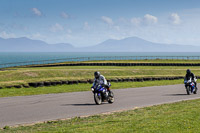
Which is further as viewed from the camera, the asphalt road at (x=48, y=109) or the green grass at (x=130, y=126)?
the asphalt road at (x=48, y=109)

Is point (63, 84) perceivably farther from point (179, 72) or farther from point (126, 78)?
point (179, 72)

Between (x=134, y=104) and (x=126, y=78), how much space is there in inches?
641

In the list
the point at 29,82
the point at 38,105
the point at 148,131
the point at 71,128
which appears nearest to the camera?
the point at 148,131

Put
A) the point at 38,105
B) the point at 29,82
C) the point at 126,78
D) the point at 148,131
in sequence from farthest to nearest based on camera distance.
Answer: the point at 126,78
the point at 29,82
the point at 38,105
the point at 148,131

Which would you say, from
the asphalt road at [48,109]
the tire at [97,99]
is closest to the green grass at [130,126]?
the asphalt road at [48,109]

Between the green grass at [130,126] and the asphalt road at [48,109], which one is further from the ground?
the green grass at [130,126]

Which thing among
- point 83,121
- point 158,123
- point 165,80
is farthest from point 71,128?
point 165,80

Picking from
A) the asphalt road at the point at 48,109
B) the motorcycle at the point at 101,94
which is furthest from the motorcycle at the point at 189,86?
the motorcycle at the point at 101,94

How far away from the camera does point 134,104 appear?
16.2 metres

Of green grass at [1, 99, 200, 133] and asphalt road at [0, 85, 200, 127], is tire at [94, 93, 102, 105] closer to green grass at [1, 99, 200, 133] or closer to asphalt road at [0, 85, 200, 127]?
asphalt road at [0, 85, 200, 127]

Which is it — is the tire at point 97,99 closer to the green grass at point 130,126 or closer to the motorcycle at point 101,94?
the motorcycle at point 101,94

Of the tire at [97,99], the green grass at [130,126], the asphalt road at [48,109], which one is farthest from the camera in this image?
the tire at [97,99]

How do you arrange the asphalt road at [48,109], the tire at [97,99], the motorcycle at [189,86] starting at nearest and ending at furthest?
the asphalt road at [48,109]
the tire at [97,99]
the motorcycle at [189,86]

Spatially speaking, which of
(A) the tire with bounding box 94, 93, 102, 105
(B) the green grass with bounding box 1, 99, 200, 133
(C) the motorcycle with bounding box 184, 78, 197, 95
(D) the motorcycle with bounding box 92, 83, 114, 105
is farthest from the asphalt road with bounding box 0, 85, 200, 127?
(C) the motorcycle with bounding box 184, 78, 197, 95
